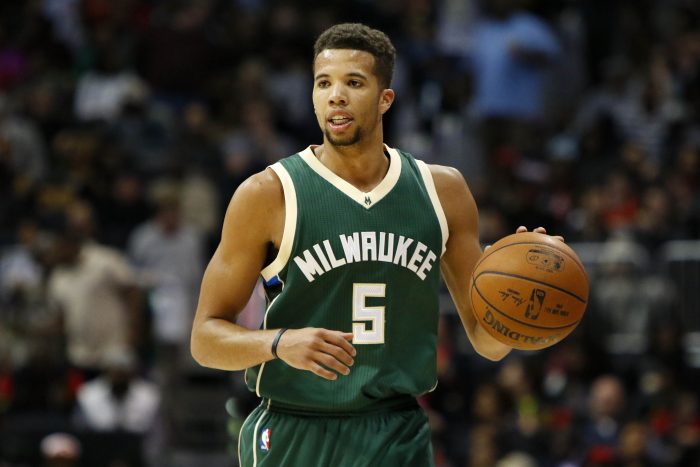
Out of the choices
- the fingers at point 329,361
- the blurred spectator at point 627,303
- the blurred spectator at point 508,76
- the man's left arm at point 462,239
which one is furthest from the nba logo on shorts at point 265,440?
the blurred spectator at point 508,76

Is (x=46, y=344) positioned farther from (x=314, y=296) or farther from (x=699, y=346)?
(x=314, y=296)

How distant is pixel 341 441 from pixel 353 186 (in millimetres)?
1043

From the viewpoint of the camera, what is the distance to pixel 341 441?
17.3 feet

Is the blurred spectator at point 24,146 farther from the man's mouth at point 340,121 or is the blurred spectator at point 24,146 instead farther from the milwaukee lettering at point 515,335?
the milwaukee lettering at point 515,335

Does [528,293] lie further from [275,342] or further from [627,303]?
[627,303]

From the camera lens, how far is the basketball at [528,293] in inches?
205

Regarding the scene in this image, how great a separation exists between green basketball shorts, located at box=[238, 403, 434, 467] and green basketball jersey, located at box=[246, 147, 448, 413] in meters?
0.06

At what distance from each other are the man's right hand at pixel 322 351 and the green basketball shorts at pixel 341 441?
0.55 metres

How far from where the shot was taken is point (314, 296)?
5309mm

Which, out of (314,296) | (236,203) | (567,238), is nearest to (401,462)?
(314,296)

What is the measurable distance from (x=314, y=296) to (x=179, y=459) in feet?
28.4

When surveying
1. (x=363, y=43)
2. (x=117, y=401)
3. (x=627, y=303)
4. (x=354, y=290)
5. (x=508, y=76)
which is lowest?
(x=117, y=401)

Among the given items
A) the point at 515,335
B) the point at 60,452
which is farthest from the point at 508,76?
the point at 515,335

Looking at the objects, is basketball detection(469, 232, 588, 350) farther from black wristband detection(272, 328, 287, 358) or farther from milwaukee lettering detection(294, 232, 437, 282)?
black wristband detection(272, 328, 287, 358)
